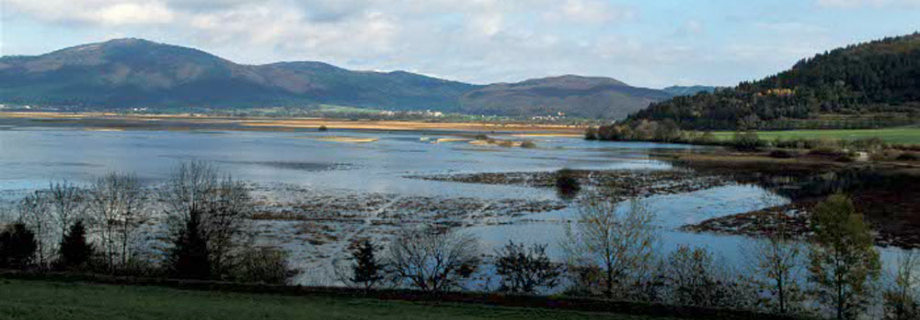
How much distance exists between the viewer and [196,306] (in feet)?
61.7

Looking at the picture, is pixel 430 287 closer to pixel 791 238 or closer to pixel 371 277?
pixel 371 277

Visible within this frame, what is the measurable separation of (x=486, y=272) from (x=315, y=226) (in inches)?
511

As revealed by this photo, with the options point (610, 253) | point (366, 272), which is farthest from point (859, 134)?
point (366, 272)

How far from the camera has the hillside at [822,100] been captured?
14160 cm

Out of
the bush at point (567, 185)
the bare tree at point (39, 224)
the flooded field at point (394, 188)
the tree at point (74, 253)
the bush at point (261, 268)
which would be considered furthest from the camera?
the bush at point (567, 185)

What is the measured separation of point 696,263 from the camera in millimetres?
26531

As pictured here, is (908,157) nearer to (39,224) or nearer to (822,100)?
(822,100)

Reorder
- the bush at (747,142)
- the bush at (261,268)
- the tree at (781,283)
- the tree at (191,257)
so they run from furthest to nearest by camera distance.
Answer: the bush at (747,142)
the bush at (261,268)
the tree at (191,257)
the tree at (781,283)

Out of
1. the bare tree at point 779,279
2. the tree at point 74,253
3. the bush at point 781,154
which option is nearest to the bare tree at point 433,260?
the bare tree at point 779,279

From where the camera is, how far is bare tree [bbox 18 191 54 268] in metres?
28.2

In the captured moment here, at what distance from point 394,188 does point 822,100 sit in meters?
135

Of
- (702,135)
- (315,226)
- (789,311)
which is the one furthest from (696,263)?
(702,135)

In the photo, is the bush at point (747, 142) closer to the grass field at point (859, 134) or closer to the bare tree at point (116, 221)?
the grass field at point (859, 134)

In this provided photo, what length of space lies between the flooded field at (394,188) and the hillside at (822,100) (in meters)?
64.8
